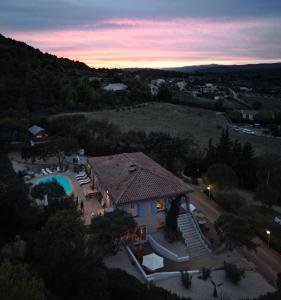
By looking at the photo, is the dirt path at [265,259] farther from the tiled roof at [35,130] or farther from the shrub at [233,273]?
the tiled roof at [35,130]

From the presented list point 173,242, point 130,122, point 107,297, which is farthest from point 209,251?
point 130,122

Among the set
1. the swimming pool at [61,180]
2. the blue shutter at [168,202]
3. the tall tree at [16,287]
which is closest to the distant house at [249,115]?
the swimming pool at [61,180]

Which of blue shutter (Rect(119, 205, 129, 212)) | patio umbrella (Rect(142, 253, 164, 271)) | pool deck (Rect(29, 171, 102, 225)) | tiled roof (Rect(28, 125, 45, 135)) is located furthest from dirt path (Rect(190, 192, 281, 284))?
tiled roof (Rect(28, 125, 45, 135))

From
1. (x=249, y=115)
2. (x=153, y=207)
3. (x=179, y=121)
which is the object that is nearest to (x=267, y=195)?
(x=153, y=207)

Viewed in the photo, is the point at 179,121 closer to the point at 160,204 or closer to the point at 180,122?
the point at 180,122

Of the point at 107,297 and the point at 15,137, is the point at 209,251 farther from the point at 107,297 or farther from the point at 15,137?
the point at 15,137
